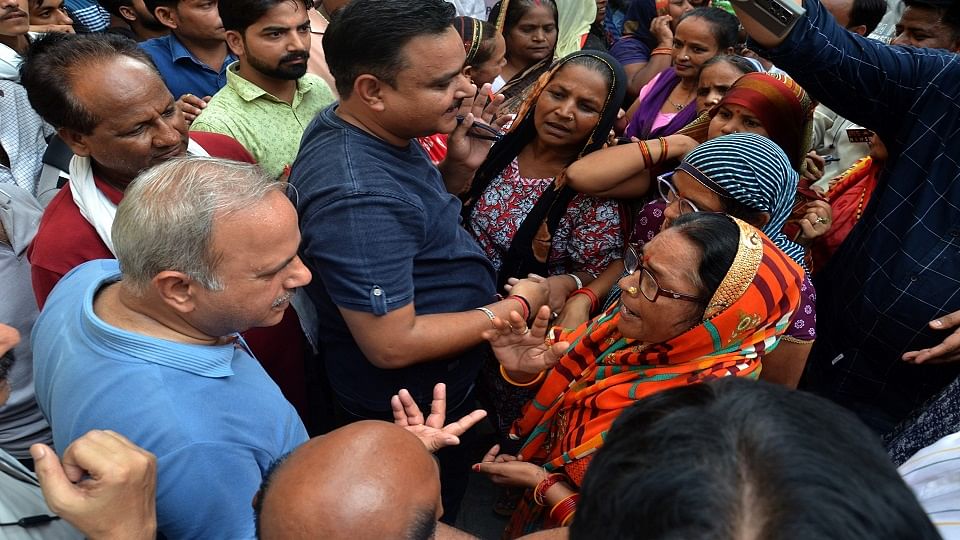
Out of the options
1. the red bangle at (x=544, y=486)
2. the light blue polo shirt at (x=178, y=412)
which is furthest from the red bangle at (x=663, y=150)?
the light blue polo shirt at (x=178, y=412)

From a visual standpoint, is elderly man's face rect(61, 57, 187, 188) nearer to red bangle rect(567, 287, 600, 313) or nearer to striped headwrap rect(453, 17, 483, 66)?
red bangle rect(567, 287, 600, 313)

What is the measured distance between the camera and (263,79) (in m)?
2.77

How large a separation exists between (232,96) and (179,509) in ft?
6.41

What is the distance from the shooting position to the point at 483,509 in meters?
3.05

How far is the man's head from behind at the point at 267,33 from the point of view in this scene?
A: 2701mm

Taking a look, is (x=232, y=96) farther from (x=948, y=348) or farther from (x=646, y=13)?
(x=646, y=13)

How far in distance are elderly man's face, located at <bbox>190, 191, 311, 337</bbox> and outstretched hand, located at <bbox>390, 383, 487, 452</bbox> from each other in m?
0.46

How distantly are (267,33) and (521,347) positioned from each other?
1.74 m

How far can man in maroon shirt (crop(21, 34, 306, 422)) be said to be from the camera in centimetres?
190

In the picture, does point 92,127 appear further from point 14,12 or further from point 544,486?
point 544,486

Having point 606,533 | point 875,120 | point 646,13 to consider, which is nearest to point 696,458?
point 606,533

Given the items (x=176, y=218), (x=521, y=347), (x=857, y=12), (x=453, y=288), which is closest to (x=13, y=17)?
(x=176, y=218)

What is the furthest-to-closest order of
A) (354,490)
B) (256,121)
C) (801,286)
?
(256,121)
(801,286)
(354,490)

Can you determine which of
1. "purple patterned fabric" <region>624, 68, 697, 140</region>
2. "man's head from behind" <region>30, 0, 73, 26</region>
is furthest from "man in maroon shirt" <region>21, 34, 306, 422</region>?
"purple patterned fabric" <region>624, 68, 697, 140</region>
